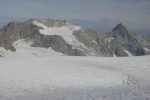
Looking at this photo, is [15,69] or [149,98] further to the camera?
[15,69]

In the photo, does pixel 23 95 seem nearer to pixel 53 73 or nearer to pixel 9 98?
pixel 9 98

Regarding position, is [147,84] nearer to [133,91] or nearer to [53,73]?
[133,91]

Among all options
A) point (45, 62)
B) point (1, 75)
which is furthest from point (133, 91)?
point (45, 62)

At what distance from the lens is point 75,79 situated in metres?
31.6

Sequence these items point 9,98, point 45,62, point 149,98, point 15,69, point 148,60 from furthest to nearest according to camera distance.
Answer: point 148,60
point 45,62
point 15,69
point 9,98
point 149,98

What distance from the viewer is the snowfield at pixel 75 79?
81.6ft

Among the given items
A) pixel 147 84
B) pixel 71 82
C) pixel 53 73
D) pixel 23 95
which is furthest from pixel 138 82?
pixel 23 95

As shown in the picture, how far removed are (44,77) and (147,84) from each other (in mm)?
8249

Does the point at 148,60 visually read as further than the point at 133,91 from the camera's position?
Yes

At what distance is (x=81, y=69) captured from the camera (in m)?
35.7

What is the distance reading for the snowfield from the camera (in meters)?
24.9

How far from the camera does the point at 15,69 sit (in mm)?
34750

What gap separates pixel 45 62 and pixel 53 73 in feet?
16.6

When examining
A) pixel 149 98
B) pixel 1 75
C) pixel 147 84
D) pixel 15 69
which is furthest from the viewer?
pixel 15 69
